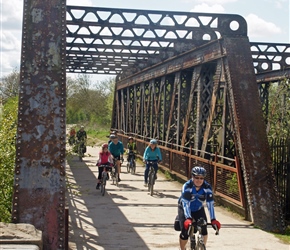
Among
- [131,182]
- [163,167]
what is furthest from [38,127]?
[163,167]

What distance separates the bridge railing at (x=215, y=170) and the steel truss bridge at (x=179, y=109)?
2 cm

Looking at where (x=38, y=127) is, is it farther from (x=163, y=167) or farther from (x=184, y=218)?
(x=163, y=167)

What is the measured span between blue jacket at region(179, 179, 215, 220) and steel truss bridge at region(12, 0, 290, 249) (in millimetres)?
1480

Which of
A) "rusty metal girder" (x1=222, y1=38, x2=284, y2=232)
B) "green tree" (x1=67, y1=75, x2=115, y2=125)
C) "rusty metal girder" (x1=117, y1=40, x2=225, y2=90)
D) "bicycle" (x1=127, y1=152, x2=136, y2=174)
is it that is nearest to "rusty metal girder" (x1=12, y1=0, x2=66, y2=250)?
"rusty metal girder" (x1=222, y1=38, x2=284, y2=232)

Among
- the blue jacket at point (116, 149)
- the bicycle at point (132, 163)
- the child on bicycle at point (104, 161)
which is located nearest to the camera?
the child on bicycle at point (104, 161)

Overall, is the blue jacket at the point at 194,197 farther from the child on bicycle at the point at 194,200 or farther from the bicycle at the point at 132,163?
the bicycle at the point at 132,163

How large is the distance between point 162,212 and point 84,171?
9297 millimetres

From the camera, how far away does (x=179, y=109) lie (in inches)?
685

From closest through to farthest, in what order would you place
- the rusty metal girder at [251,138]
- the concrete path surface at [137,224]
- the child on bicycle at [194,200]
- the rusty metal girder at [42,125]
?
the rusty metal girder at [42,125] → the child on bicycle at [194,200] → the concrete path surface at [137,224] → the rusty metal girder at [251,138]

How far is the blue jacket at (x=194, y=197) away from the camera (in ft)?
21.3

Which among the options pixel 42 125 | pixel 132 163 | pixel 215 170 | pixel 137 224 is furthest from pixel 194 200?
pixel 132 163

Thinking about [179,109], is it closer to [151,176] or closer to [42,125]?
[151,176]

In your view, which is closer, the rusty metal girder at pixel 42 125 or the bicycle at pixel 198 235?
the rusty metal girder at pixel 42 125

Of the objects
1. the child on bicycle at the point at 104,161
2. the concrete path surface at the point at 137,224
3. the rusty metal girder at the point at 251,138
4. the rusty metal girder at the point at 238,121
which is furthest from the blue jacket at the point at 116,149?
the rusty metal girder at the point at 251,138
